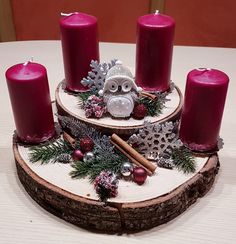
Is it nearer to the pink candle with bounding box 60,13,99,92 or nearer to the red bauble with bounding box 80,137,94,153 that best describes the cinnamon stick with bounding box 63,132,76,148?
the red bauble with bounding box 80,137,94,153

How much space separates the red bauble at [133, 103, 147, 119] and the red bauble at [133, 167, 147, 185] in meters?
0.13

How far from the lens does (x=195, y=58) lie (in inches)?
57.7

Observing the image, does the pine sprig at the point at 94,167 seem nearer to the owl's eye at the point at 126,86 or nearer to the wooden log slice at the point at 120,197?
the wooden log slice at the point at 120,197

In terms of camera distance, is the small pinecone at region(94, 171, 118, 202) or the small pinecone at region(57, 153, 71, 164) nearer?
the small pinecone at region(94, 171, 118, 202)

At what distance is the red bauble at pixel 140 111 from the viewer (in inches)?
32.9

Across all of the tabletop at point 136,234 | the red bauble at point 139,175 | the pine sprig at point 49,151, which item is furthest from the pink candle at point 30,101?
the red bauble at point 139,175

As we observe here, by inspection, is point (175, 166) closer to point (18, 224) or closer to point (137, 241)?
point (137, 241)

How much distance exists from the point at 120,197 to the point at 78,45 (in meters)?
0.38

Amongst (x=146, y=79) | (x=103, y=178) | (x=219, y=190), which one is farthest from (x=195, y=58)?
(x=103, y=178)

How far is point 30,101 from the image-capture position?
811mm

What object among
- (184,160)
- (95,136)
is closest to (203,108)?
(184,160)

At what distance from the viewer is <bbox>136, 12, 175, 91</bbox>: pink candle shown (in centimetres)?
88

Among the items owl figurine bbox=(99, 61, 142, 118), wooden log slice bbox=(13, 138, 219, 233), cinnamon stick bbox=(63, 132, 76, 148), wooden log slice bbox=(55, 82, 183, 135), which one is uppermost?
owl figurine bbox=(99, 61, 142, 118)

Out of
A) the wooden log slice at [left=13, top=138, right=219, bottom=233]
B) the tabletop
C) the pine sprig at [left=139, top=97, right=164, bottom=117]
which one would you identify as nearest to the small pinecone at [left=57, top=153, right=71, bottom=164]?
the wooden log slice at [left=13, top=138, right=219, bottom=233]
